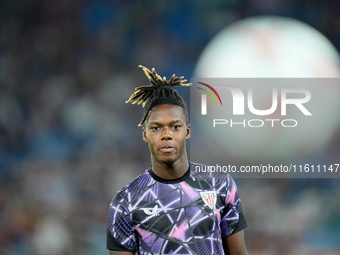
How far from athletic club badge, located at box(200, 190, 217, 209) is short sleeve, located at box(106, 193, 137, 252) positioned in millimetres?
366

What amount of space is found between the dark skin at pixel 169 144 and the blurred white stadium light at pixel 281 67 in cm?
160

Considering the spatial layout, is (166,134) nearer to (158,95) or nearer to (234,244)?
(158,95)

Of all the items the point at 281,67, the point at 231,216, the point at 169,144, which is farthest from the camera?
the point at 281,67

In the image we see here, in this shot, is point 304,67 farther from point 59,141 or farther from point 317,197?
point 59,141

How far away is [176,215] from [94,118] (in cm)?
193

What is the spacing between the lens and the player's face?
89.3 inches

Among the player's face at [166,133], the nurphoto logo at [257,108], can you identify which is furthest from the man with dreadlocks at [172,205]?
the nurphoto logo at [257,108]

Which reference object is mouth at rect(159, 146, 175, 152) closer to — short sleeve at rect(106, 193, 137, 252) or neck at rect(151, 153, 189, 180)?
neck at rect(151, 153, 189, 180)

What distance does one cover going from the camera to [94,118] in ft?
13.2

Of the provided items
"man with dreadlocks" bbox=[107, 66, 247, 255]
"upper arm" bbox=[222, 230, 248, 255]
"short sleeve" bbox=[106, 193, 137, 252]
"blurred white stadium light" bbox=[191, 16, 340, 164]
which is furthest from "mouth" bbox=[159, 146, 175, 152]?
"blurred white stadium light" bbox=[191, 16, 340, 164]

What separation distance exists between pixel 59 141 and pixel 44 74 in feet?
1.90

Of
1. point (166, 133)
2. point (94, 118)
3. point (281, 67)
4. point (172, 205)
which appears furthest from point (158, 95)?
point (281, 67)

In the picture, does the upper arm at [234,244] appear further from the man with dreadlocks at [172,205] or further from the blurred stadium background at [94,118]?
the blurred stadium background at [94,118]

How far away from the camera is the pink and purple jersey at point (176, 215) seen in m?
2.24
